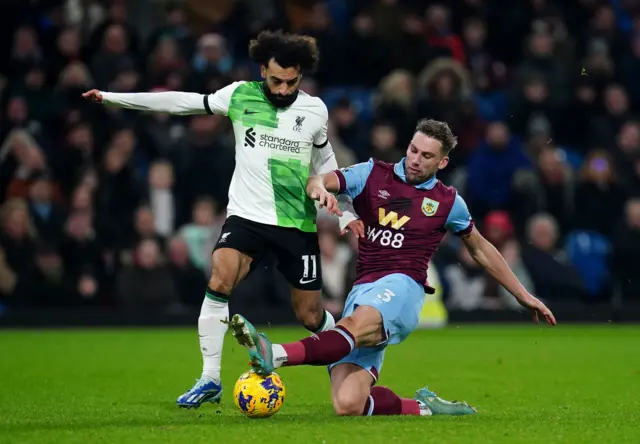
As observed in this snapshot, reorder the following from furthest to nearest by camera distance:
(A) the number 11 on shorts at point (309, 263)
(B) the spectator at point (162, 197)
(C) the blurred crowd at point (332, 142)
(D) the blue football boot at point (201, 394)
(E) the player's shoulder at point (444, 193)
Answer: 1. (B) the spectator at point (162, 197)
2. (C) the blurred crowd at point (332, 142)
3. (A) the number 11 on shorts at point (309, 263)
4. (E) the player's shoulder at point (444, 193)
5. (D) the blue football boot at point (201, 394)

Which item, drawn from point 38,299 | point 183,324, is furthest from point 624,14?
point 38,299

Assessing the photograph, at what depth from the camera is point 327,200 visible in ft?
25.5

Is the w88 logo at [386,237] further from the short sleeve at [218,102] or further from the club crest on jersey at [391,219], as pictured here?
the short sleeve at [218,102]

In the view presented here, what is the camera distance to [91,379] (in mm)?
10602

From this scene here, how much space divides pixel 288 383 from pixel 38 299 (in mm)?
6583

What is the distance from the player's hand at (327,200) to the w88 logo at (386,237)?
29.8 inches

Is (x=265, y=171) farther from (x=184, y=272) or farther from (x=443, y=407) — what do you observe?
(x=184, y=272)

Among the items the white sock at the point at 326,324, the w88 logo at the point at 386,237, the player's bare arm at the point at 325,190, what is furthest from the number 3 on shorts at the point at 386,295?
the white sock at the point at 326,324

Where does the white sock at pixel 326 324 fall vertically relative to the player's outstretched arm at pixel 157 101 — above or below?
below

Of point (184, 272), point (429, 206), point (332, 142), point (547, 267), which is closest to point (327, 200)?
point (429, 206)

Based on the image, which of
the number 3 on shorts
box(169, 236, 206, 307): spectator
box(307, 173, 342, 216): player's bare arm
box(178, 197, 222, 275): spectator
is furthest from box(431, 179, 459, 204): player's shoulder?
box(169, 236, 206, 307): spectator

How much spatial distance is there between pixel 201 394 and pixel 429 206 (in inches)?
77.1

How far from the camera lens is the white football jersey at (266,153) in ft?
29.1

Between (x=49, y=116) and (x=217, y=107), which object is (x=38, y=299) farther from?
(x=217, y=107)
